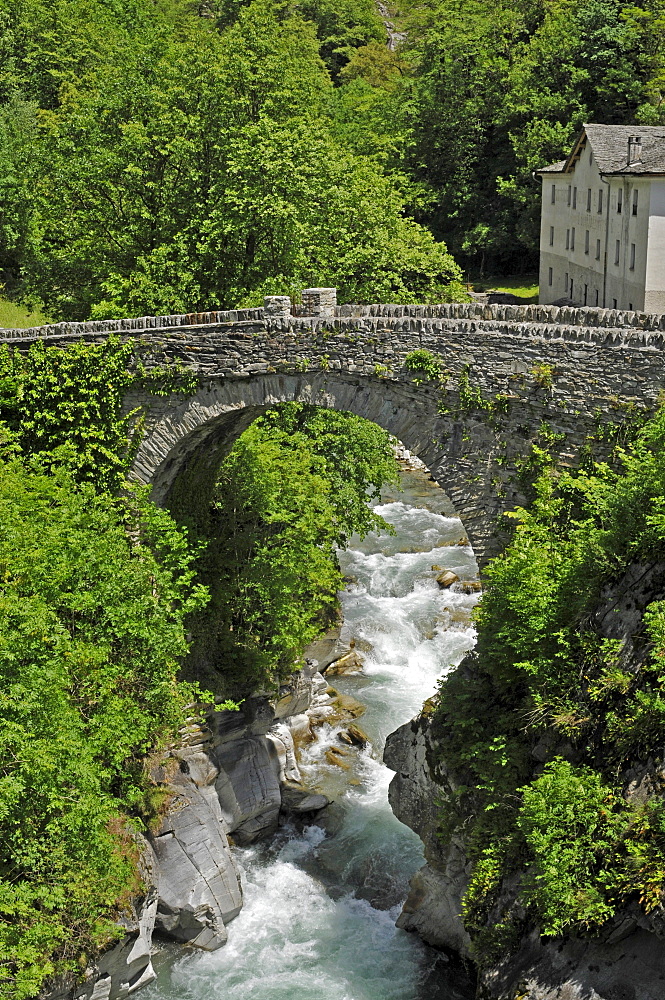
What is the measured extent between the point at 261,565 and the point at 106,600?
501cm

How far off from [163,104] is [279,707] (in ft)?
51.4

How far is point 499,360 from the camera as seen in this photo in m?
15.7

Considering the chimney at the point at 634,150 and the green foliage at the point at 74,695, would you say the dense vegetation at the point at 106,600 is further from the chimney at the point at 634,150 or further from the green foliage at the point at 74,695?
the chimney at the point at 634,150

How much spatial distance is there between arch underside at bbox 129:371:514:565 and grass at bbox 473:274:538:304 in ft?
115

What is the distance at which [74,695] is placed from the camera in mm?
15328

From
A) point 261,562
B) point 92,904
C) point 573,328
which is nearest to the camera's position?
point 92,904

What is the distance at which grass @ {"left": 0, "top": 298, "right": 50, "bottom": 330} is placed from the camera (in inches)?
1105

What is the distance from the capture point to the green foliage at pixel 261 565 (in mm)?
20578

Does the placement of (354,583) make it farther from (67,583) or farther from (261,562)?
(67,583)

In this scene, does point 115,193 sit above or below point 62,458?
above

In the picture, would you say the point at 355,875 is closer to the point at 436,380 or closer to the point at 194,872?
the point at 194,872

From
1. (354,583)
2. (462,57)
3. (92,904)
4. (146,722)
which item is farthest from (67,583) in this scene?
(462,57)

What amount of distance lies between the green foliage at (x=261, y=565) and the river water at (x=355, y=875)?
2.58 metres

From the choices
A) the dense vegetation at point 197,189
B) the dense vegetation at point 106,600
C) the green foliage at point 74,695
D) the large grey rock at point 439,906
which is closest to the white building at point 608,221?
the dense vegetation at point 197,189
